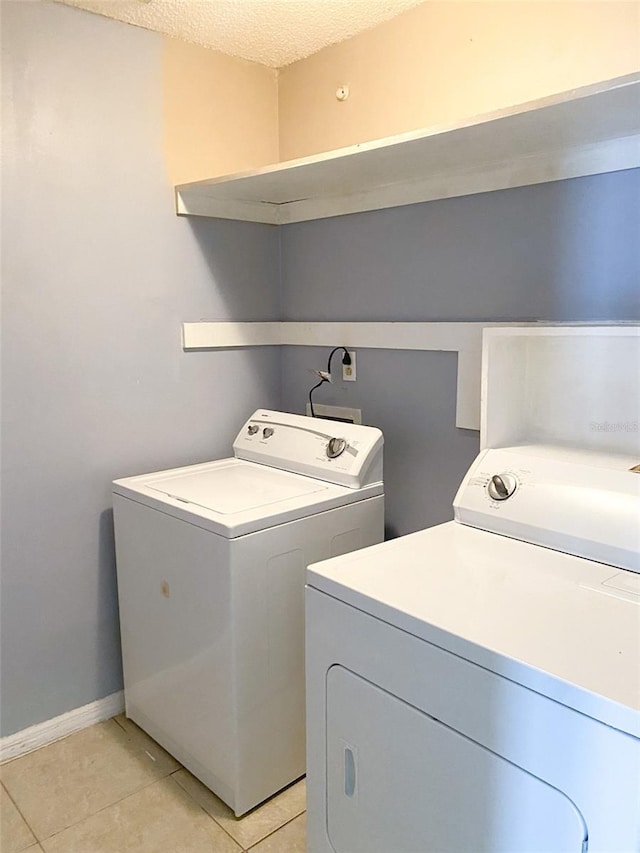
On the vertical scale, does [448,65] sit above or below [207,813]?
above

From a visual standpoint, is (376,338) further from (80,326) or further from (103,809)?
(103,809)

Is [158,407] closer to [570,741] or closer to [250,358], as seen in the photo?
[250,358]

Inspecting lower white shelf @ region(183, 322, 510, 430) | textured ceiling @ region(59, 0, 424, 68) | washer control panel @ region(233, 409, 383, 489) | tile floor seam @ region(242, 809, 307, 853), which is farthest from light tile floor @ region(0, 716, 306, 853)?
textured ceiling @ region(59, 0, 424, 68)

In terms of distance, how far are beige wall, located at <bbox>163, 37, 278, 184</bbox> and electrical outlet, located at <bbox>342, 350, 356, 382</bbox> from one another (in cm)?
76

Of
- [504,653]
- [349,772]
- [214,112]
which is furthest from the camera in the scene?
[214,112]

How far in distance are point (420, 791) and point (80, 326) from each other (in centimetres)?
150

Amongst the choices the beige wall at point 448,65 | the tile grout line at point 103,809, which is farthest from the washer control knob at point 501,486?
the tile grout line at point 103,809

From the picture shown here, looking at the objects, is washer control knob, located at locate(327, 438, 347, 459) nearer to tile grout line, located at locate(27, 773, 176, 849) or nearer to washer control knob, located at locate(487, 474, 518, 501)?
washer control knob, located at locate(487, 474, 518, 501)

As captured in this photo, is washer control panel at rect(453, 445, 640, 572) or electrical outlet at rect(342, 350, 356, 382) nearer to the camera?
washer control panel at rect(453, 445, 640, 572)

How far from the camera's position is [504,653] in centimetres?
95

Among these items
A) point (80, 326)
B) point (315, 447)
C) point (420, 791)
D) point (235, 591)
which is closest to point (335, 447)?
point (315, 447)

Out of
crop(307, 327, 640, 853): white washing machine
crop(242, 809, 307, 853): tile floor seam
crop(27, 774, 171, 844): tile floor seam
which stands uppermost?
crop(307, 327, 640, 853): white washing machine

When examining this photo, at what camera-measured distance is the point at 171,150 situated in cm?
205

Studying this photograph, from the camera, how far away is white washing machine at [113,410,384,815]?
1609mm
